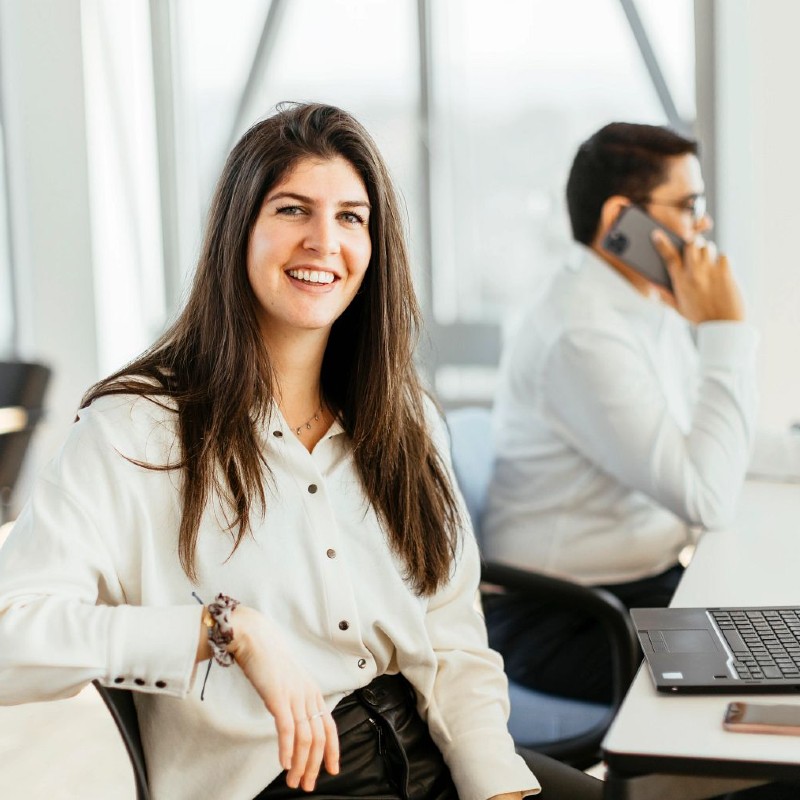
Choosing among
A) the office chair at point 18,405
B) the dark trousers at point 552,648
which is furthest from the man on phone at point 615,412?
the office chair at point 18,405

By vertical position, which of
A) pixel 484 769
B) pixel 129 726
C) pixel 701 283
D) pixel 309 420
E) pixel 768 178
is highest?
pixel 768 178

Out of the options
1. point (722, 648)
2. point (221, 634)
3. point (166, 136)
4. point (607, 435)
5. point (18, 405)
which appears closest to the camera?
point (221, 634)

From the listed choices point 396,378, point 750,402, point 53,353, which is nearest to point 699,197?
point 750,402

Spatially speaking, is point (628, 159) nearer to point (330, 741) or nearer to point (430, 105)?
point (330, 741)

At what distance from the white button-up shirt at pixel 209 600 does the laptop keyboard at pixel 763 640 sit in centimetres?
32

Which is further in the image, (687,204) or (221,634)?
(687,204)

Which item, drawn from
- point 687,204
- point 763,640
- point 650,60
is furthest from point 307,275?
point 650,60

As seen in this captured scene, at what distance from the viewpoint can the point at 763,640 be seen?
4.31 feet

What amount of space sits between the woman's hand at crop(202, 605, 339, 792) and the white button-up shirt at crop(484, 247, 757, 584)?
3.50 feet

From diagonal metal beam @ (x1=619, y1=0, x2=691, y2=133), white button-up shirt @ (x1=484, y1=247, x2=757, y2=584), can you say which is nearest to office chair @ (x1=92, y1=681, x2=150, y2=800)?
white button-up shirt @ (x1=484, y1=247, x2=757, y2=584)

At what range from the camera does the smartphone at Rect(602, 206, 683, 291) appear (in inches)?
91.2

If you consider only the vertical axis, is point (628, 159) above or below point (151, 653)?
above

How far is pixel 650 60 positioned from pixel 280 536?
3.14 metres

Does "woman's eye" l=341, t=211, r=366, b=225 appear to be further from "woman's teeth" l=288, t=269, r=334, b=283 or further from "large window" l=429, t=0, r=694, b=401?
"large window" l=429, t=0, r=694, b=401
